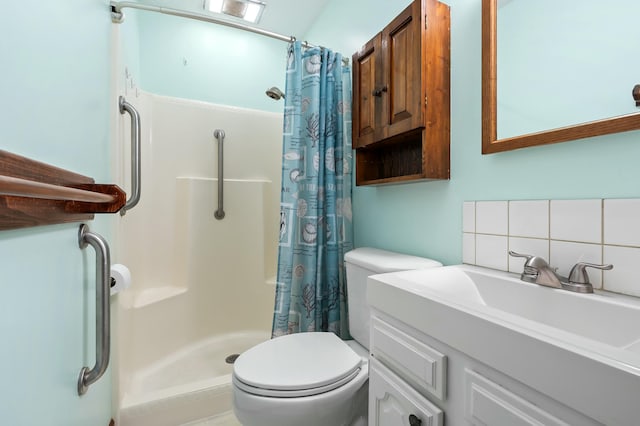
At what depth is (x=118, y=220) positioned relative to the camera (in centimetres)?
130

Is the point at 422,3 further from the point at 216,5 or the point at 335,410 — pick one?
the point at 216,5

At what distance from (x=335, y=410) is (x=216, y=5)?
96.7 inches

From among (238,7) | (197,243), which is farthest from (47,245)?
(238,7)

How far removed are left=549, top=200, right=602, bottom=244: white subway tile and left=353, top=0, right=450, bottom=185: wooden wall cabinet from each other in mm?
395

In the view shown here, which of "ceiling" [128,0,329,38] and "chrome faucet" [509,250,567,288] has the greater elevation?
"ceiling" [128,0,329,38]

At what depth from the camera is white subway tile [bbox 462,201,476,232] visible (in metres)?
1.02

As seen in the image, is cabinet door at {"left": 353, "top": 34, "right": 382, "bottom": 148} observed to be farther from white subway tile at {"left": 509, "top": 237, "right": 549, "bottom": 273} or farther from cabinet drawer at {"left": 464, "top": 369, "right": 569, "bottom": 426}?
cabinet drawer at {"left": 464, "top": 369, "right": 569, "bottom": 426}

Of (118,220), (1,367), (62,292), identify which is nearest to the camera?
(1,367)

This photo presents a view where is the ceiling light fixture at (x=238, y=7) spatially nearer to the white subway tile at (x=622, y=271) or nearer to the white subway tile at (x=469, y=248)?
the white subway tile at (x=469, y=248)

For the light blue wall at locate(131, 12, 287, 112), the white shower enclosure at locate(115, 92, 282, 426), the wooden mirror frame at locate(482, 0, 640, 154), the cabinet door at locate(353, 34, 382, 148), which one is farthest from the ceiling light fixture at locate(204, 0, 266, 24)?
the wooden mirror frame at locate(482, 0, 640, 154)

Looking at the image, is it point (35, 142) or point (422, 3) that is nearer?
point (35, 142)

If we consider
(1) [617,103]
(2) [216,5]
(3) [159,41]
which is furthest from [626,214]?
(3) [159,41]

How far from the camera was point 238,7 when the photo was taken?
206 cm

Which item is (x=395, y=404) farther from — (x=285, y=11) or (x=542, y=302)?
(x=285, y=11)
